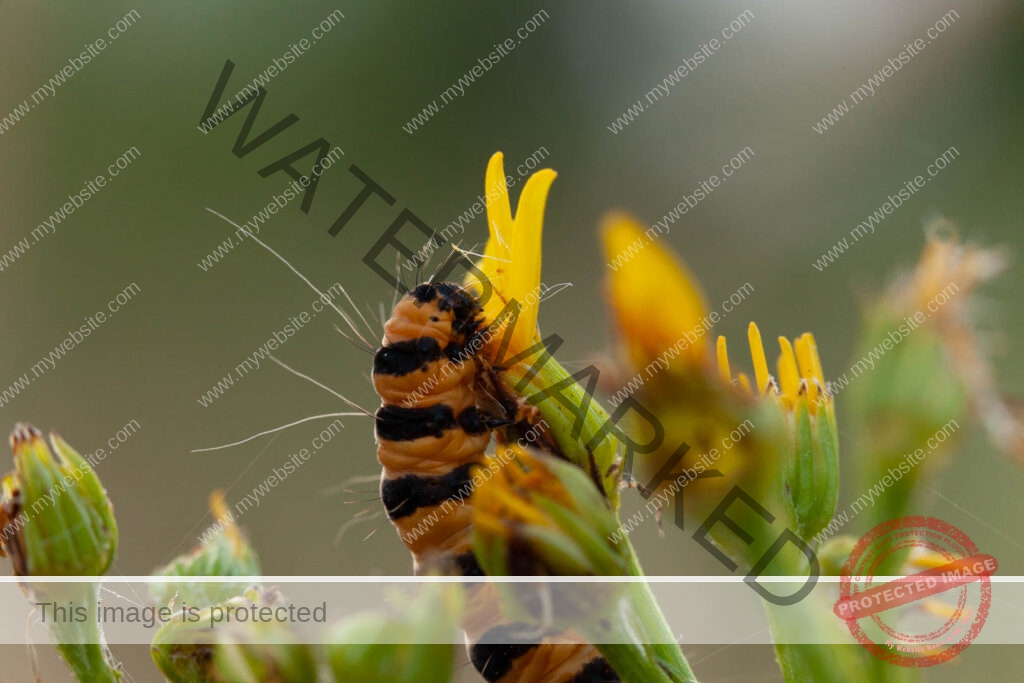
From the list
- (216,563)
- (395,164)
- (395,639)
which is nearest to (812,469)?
(395,639)

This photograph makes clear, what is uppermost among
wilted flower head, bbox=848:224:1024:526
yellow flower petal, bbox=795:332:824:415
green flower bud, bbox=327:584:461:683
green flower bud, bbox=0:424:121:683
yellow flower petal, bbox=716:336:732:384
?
green flower bud, bbox=0:424:121:683

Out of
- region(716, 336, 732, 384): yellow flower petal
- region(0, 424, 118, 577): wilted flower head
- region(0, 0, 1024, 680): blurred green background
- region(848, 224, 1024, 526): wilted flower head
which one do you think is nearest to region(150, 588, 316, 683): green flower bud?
region(0, 424, 118, 577): wilted flower head

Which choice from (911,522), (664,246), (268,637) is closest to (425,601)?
(268,637)

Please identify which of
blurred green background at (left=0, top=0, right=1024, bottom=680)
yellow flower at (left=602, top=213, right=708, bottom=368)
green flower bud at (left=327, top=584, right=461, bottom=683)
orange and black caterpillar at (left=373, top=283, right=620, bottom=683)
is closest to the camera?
green flower bud at (left=327, top=584, right=461, bottom=683)

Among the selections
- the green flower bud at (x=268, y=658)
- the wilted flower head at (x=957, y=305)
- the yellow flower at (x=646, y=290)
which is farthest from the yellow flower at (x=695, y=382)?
the green flower bud at (x=268, y=658)

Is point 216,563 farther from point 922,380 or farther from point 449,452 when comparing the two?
point 922,380

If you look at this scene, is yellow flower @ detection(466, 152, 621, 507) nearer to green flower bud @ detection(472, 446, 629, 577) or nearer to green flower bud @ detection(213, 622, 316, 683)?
green flower bud @ detection(472, 446, 629, 577)

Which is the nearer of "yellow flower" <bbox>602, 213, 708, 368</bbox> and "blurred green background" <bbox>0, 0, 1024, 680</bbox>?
"yellow flower" <bbox>602, 213, 708, 368</bbox>
